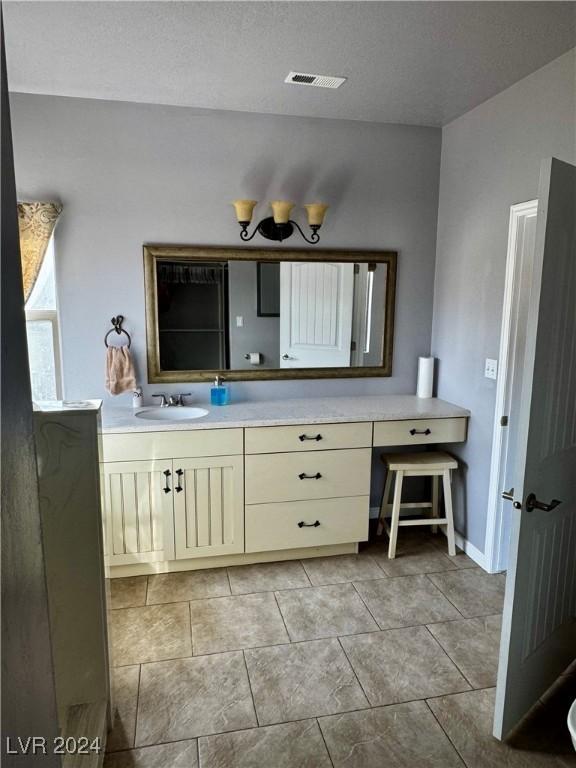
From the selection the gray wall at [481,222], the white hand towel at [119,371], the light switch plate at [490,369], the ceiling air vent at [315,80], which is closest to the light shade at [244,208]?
the ceiling air vent at [315,80]

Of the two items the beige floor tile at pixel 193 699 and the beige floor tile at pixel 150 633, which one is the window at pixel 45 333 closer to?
the beige floor tile at pixel 150 633

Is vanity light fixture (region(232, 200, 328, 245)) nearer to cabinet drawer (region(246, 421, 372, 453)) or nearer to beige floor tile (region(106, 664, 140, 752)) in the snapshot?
cabinet drawer (region(246, 421, 372, 453))

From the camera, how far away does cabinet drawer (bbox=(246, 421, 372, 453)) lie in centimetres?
285

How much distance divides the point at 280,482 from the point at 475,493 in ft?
3.85

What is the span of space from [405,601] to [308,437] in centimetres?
98

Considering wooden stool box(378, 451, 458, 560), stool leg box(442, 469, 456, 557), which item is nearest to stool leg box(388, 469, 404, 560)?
wooden stool box(378, 451, 458, 560)

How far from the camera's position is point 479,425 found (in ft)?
9.94

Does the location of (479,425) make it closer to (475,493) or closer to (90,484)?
(475,493)

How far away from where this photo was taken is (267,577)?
2904mm

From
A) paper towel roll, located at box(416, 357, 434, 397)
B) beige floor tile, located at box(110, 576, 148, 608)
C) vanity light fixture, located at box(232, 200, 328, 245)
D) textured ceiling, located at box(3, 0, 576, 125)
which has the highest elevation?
textured ceiling, located at box(3, 0, 576, 125)

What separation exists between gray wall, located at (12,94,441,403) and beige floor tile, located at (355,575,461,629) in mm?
1240

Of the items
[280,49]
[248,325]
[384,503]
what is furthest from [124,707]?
[280,49]

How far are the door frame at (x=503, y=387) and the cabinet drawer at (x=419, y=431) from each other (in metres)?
0.27

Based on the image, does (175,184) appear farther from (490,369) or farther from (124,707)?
(124,707)
